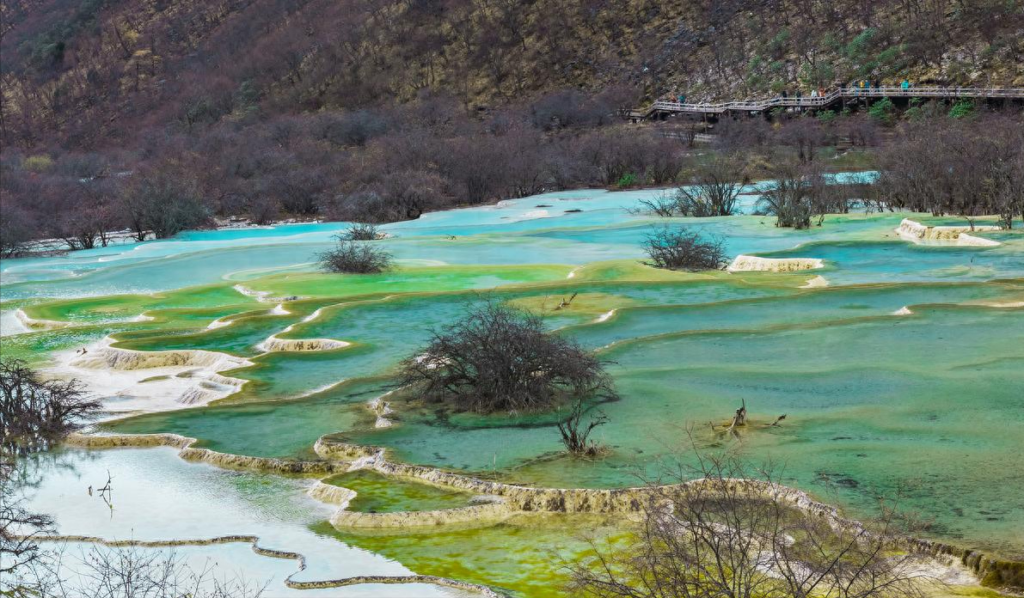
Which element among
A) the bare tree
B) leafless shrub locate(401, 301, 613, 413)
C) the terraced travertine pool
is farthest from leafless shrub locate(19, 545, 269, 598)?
the bare tree

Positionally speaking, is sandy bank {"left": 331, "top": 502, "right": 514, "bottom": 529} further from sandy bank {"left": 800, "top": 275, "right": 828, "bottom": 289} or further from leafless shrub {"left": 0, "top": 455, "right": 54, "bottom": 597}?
sandy bank {"left": 800, "top": 275, "right": 828, "bottom": 289}

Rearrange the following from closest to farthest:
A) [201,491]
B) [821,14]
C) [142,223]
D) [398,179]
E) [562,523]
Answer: [562,523], [201,491], [142,223], [398,179], [821,14]

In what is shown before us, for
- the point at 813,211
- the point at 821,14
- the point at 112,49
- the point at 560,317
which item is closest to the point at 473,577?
the point at 560,317

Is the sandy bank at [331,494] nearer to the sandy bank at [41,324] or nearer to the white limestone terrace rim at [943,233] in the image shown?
the sandy bank at [41,324]

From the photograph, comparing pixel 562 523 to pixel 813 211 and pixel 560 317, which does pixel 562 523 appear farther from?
pixel 813 211

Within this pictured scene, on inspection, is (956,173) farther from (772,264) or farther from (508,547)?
(508,547)
